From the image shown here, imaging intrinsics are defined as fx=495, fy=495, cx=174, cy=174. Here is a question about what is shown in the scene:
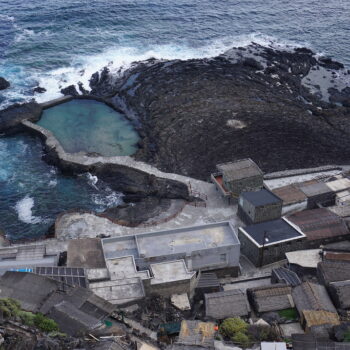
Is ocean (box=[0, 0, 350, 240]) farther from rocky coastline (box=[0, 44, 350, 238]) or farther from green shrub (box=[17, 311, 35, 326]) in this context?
green shrub (box=[17, 311, 35, 326])

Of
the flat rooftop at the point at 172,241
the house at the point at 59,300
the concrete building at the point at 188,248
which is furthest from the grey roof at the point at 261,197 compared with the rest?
the house at the point at 59,300

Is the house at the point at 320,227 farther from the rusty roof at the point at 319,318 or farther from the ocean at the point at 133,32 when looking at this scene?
the ocean at the point at 133,32

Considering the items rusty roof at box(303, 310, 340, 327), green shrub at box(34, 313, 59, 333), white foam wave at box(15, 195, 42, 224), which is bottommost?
white foam wave at box(15, 195, 42, 224)

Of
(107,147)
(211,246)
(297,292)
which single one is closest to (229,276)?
(211,246)

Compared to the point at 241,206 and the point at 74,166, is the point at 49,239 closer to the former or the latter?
the point at 74,166

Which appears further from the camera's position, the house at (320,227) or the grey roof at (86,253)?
the house at (320,227)

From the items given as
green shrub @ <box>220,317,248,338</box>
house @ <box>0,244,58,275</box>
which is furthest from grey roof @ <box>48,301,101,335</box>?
green shrub @ <box>220,317,248,338</box>

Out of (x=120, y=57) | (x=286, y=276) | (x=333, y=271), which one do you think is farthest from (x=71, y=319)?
(x=120, y=57)
